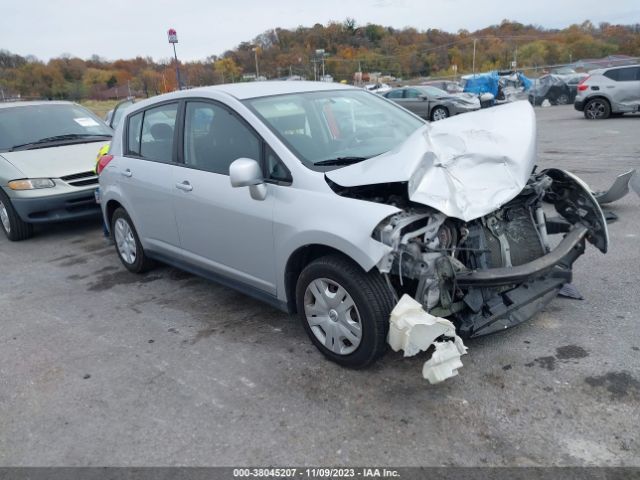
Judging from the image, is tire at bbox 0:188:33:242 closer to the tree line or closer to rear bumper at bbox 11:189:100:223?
rear bumper at bbox 11:189:100:223

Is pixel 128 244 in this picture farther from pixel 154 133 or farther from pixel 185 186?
pixel 185 186

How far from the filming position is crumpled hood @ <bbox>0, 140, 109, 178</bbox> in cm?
685

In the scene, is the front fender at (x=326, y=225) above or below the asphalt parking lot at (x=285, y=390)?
above

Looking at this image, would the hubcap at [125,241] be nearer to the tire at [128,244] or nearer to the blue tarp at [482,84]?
the tire at [128,244]

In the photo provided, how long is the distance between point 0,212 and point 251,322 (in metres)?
5.07

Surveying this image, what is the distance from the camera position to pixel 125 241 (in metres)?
5.43

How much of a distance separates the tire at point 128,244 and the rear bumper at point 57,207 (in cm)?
164

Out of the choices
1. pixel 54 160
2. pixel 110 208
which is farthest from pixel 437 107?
pixel 110 208

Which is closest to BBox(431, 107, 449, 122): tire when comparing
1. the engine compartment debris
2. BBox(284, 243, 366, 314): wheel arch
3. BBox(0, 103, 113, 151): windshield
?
BBox(0, 103, 113, 151): windshield

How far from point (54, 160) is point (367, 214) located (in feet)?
18.7

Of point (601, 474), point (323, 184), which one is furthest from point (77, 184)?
point (601, 474)

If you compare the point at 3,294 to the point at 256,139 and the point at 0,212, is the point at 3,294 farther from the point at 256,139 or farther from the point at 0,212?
the point at 256,139

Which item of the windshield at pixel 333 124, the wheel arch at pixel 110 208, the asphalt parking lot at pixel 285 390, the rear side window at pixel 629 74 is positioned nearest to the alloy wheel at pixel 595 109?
the rear side window at pixel 629 74

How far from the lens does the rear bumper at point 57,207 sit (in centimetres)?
671
